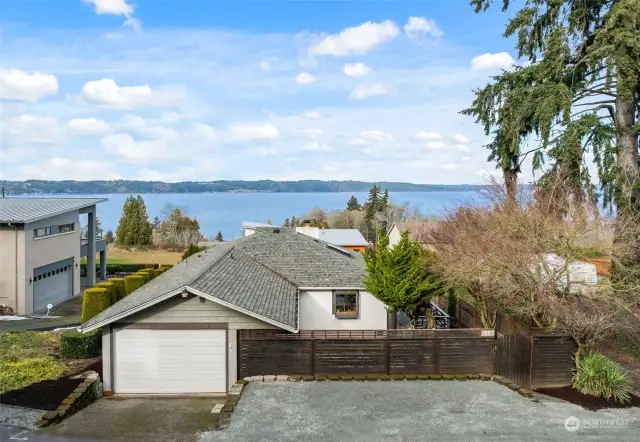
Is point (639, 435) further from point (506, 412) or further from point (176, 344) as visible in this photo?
point (176, 344)

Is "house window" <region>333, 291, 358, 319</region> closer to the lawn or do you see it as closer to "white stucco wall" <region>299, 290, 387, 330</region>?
"white stucco wall" <region>299, 290, 387, 330</region>

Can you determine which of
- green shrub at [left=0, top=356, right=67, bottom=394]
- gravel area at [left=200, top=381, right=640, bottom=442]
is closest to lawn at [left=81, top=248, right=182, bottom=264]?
green shrub at [left=0, top=356, right=67, bottom=394]

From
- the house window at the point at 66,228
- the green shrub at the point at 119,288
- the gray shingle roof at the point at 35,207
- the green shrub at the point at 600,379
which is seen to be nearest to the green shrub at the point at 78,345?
the green shrub at the point at 119,288

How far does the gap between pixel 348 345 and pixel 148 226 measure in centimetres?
4673

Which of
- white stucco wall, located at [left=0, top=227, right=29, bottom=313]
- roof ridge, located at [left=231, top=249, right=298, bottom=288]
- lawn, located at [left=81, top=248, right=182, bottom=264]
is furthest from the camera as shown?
lawn, located at [left=81, top=248, right=182, bottom=264]

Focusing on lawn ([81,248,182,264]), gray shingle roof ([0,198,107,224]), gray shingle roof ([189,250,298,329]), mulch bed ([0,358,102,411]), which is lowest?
mulch bed ([0,358,102,411])

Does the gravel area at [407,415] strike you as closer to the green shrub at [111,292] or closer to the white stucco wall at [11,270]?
the green shrub at [111,292]

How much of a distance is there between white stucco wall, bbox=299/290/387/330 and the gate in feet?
17.9

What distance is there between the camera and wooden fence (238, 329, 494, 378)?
15773 millimetres

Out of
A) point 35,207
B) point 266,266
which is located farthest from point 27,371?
point 35,207

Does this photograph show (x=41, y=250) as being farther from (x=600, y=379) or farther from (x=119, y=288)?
(x=600, y=379)

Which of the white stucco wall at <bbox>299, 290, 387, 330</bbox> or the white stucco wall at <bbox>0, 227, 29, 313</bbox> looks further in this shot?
the white stucco wall at <bbox>0, 227, 29, 313</bbox>

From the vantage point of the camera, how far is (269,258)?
77.9 feet

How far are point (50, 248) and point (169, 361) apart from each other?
19.8 meters
